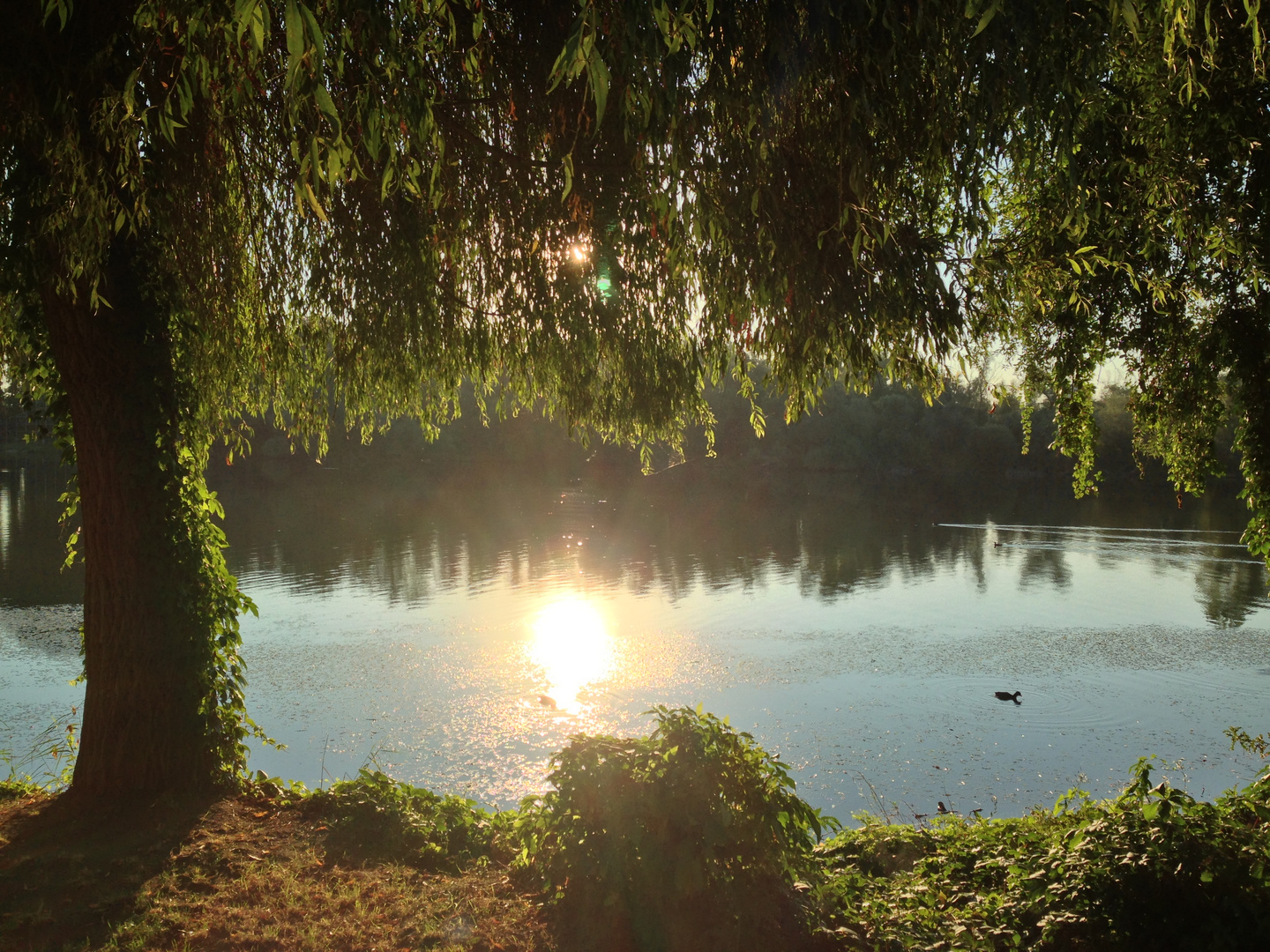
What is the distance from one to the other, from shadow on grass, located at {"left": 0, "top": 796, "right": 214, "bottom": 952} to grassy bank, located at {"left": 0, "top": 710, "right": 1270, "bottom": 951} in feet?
0.04

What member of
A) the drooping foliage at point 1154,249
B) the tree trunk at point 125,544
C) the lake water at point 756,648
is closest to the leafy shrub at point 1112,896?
the drooping foliage at point 1154,249

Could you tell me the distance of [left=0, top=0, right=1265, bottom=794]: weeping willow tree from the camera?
3.12 m

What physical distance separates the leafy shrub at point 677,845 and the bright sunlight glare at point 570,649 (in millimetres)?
6938

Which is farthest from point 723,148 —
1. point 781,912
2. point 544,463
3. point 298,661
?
point 544,463

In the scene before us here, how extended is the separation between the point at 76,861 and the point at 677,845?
2674 millimetres

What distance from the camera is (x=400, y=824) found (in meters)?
4.36

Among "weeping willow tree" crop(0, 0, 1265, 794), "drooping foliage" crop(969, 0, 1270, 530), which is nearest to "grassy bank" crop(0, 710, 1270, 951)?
"weeping willow tree" crop(0, 0, 1265, 794)

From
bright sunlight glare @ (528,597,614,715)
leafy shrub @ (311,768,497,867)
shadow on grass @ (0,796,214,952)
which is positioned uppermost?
shadow on grass @ (0,796,214,952)

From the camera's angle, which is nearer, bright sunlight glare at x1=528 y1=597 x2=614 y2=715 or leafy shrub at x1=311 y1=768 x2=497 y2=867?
leafy shrub at x1=311 y1=768 x2=497 y2=867

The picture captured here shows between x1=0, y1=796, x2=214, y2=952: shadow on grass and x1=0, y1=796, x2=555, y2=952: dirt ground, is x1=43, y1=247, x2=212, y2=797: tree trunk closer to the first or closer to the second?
x1=0, y1=796, x2=214, y2=952: shadow on grass

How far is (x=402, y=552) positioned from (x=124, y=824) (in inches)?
745

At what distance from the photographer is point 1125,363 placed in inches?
229

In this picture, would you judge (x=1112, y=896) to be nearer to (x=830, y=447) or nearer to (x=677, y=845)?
(x=677, y=845)

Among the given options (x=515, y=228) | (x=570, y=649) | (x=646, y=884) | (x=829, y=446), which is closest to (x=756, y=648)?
(x=570, y=649)
